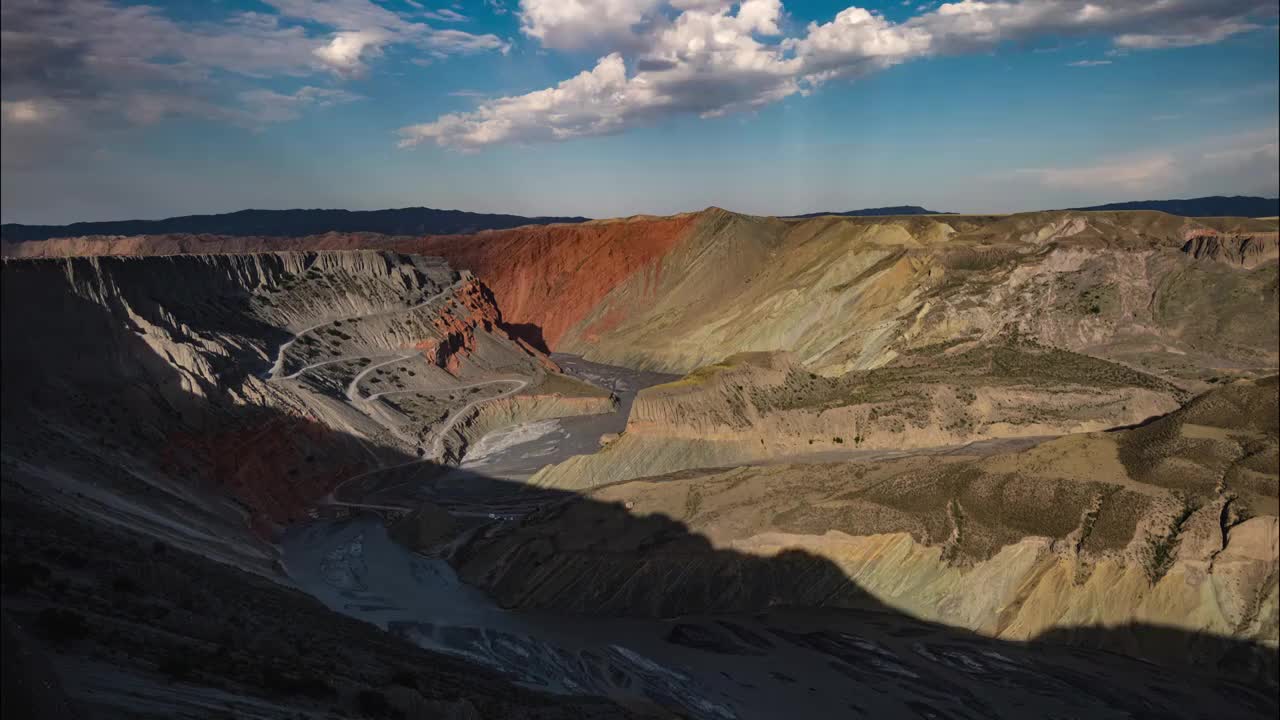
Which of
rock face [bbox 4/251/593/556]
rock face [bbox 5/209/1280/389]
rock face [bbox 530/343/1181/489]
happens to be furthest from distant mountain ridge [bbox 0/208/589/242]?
rock face [bbox 530/343/1181/489]

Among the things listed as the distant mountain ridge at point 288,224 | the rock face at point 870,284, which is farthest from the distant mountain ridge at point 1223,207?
the distant mountain ridge at point 288,224

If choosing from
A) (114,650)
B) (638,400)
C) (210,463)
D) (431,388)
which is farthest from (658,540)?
(431,388)

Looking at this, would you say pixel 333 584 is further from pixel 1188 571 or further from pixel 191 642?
pixel 1188 571

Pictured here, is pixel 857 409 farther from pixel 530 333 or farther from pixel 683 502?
pixel 530 333

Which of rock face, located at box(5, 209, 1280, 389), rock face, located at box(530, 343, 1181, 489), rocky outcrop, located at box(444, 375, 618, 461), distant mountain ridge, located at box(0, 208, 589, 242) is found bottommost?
rocky outcrop, located at box(444, 375, 618, 461)

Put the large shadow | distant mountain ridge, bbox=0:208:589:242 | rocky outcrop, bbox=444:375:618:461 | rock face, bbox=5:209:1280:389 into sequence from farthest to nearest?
distant mountain ridge, bbox=0:208:589:242 < the large shadow < rocky outcrop, bbox=444:375:618:461 < rock face, bbox=5:209:1280:389

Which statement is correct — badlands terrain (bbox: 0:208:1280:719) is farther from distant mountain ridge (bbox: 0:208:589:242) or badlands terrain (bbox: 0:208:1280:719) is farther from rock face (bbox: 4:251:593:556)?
distant mountain ridge (bbox: 0:208:589:242)

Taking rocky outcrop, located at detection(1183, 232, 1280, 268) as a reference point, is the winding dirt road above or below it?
below
